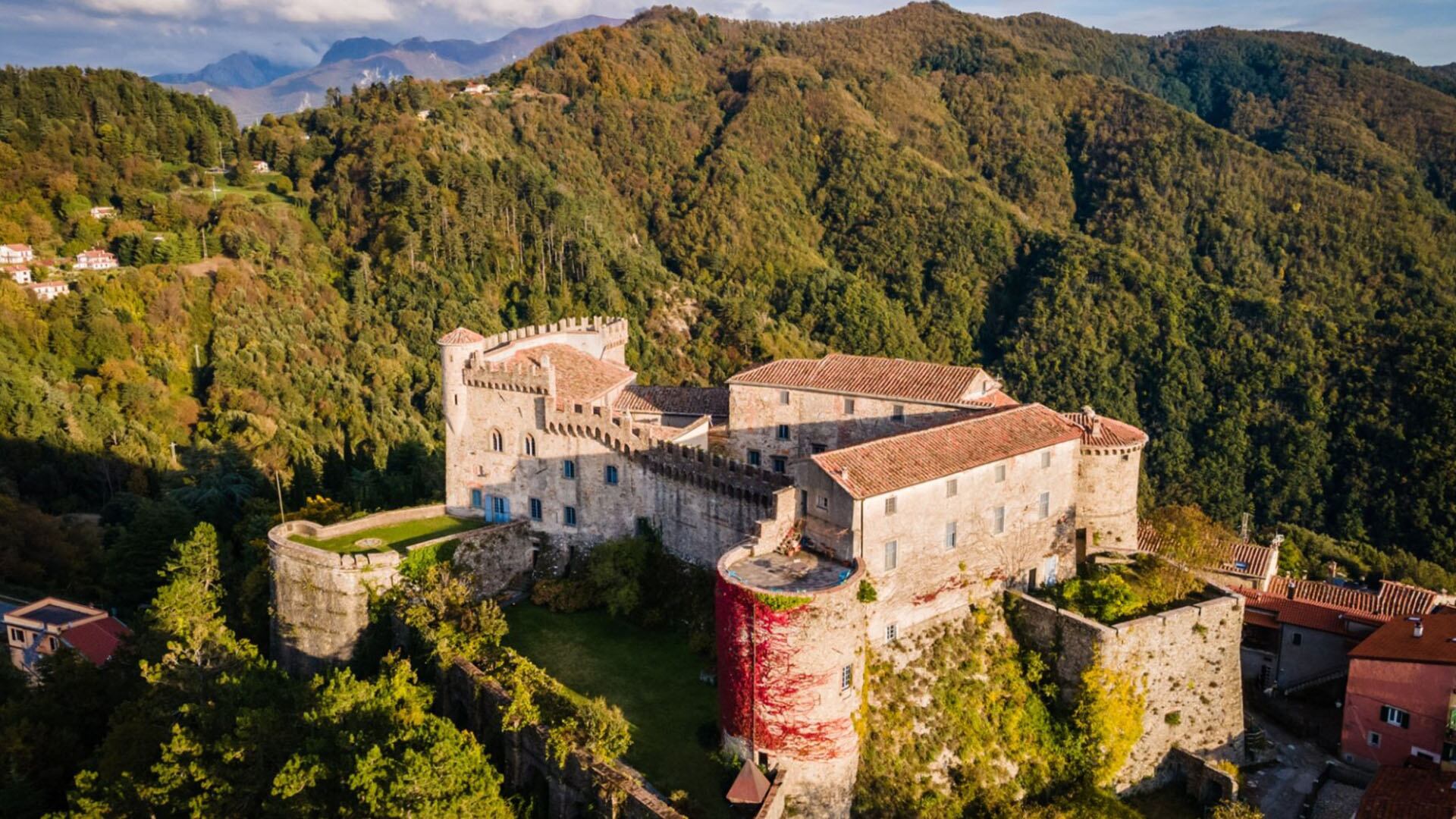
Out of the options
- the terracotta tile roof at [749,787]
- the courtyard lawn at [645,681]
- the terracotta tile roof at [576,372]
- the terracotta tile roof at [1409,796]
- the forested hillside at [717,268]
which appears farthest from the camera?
the forested hillside at [717,268]

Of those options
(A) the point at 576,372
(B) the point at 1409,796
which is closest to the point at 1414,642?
(B) the point at 1409,796

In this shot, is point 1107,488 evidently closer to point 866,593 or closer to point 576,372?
point 866,593

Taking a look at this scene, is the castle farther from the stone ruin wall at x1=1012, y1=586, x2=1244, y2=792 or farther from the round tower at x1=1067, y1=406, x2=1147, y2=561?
the stone ruin wall at x1=1012, y1=586, x2=1244, y2=792

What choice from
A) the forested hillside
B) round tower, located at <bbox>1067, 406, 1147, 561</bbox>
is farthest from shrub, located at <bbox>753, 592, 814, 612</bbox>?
the forested hillside

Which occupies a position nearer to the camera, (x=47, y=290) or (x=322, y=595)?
(x=322, y=595)

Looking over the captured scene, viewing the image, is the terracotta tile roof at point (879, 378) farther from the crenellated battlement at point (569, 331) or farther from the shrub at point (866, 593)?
the shrub at point (866, 593)

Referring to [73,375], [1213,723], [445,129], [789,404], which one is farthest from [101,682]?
[445,129]

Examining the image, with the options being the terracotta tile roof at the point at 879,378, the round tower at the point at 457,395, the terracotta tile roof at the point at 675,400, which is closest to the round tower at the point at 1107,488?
the terracotta tile roof at the point at 879,378
